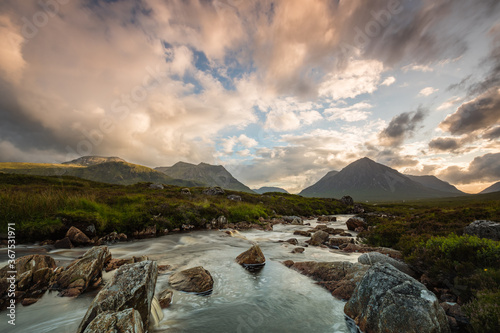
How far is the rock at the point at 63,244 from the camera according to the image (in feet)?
37.6

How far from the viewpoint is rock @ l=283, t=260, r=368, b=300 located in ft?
24.5

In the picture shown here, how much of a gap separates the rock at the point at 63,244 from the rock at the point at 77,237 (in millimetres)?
567

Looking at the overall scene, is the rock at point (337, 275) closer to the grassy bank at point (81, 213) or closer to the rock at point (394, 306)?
the rock at point (394, 306)

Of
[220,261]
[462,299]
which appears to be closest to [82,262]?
[220,261]

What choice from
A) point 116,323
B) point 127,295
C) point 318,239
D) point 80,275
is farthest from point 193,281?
point 318,239

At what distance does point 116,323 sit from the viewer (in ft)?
12.8

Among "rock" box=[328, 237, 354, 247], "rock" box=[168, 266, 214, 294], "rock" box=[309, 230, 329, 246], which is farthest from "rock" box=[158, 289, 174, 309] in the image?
"rock" box=[328, 237, 354, 247]

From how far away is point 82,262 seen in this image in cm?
752

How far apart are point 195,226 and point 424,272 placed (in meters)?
18.7

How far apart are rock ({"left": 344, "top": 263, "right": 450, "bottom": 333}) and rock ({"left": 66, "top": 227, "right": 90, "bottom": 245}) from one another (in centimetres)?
1476

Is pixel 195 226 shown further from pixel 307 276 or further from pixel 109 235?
pixel 307 276

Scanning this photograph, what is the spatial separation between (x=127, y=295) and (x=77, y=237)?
10.8 meters

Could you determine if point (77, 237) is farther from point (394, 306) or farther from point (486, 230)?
point (486, 230)

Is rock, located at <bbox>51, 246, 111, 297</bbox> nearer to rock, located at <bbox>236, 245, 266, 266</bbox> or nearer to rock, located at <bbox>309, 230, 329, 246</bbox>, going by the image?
rock, located at <bbox>236, 245, 266, 266</bbox>
